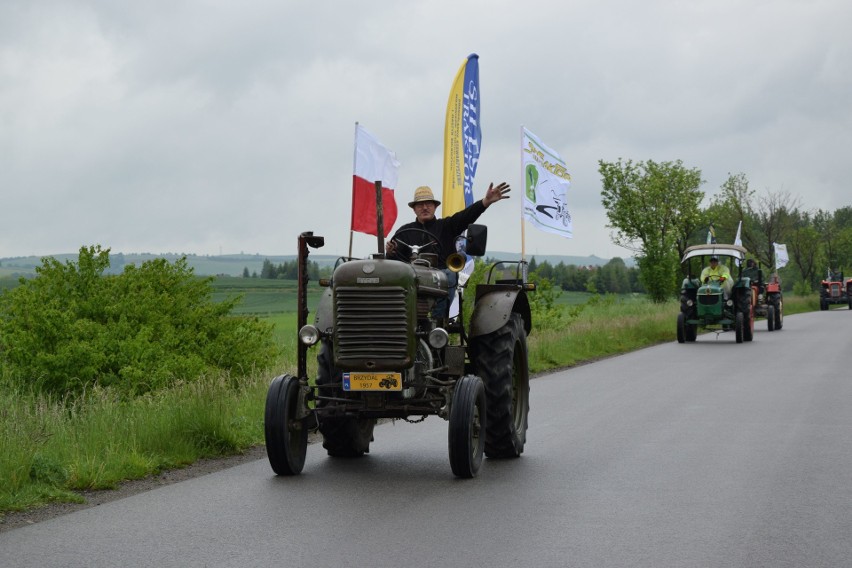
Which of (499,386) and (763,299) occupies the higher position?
(763,299)

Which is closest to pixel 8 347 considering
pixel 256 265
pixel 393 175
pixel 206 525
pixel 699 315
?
pixel 393 175

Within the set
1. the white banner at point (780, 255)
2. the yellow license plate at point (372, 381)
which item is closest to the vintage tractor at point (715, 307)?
the yellow license plate at point (372, 381)

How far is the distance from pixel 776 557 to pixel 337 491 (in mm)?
3178

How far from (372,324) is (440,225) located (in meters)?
1.88

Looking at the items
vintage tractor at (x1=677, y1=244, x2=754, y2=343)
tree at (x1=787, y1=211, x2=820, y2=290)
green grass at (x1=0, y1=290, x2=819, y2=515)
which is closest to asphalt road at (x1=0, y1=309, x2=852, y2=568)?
green grass at (x1=0, y1=290, x2=819, y2=515)

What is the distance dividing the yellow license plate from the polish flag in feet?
24.7

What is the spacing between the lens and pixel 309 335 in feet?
28.4

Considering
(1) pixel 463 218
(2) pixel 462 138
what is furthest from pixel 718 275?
(1) pixel 463 218

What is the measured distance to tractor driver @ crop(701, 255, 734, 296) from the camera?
2808cm

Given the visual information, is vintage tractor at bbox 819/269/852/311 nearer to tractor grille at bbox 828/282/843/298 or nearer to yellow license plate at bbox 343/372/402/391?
tractor grille at bbox 828/282/843/298

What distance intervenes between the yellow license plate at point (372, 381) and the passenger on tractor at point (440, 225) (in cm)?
145

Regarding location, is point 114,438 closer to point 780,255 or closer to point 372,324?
point 372,324

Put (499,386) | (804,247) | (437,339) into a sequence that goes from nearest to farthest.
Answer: (437,339)
(499,386)
(804,247)

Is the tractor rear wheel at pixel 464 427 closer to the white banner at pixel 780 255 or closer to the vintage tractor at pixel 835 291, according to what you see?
the white banner at pixel 780 255
